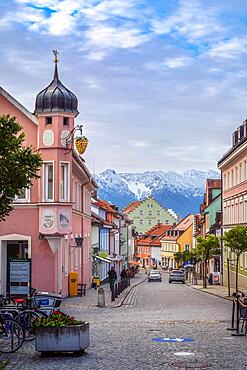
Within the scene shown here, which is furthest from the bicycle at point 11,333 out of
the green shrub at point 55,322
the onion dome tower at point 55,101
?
the onion dome tower at point 55,101

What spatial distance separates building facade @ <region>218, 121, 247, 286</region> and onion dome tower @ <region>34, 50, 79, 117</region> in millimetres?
17705

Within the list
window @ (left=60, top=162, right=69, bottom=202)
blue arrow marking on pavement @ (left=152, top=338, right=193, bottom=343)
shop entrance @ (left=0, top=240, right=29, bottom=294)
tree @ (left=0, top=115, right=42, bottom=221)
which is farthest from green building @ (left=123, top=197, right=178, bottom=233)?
tree @ (left=0, top=115, right=42, bottom=221)

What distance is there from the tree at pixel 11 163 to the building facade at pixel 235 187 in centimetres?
3586

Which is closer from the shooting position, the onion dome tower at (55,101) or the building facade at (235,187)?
the onion dome tower at (55,101)

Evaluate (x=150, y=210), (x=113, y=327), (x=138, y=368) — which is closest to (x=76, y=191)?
(x=113, y=327)

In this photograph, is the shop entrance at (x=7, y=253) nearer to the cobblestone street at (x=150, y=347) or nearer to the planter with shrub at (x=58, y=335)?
the cobblestone street at (x=150, y=347)

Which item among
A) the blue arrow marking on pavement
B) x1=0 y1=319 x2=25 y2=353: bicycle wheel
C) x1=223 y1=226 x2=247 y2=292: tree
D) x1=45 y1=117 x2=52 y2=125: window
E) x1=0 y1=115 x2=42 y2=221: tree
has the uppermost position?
x1=45 y1=117 x2=52 y2=125: window

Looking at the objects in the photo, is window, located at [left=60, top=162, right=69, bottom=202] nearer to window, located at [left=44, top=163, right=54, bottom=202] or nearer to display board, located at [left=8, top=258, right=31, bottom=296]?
window, located at [left=44, top=163, right=54, bottom=202]

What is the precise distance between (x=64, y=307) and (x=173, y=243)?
112 metres

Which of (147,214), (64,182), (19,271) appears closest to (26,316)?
(19,271)

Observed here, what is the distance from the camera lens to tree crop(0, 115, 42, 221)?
15297mm

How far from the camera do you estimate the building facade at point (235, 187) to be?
55.0 m

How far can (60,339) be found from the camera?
49.2ft

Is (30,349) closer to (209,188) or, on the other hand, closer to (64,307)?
(64,307)
